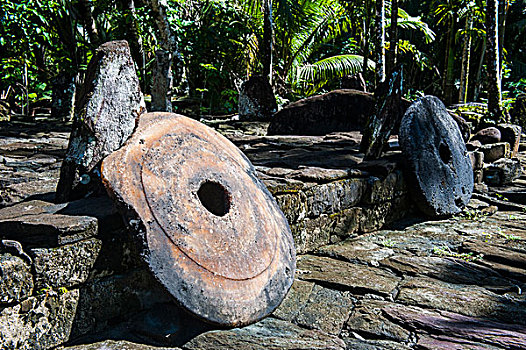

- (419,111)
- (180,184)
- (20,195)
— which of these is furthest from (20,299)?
(419,111)

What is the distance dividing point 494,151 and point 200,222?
636 centimetres

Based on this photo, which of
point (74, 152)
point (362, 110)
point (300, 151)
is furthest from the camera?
point (362, 110)

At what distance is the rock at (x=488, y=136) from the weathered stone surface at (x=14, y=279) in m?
7.39

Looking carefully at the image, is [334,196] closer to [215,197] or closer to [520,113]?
[215,197]

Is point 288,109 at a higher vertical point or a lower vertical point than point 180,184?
higher

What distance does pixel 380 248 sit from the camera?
3.86m

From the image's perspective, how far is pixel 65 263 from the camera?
208cm

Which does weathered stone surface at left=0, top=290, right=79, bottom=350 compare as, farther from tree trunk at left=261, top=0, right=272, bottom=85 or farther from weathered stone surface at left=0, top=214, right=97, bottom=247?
tree trunk at left=261, top=0, right=272, bottom=85

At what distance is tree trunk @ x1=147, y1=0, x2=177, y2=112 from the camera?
22.4 feet

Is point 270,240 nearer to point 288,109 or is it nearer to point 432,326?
point 432,326

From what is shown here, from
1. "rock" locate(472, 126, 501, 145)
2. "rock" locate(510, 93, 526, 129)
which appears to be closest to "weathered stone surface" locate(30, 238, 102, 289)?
"rock" locate(472, 126, 501, 145)

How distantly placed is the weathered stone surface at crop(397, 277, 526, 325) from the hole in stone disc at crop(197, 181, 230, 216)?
120 centimetres

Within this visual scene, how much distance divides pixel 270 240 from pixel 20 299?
1342 mm

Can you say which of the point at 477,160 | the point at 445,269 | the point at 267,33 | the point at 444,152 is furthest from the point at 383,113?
the point at 267,33
